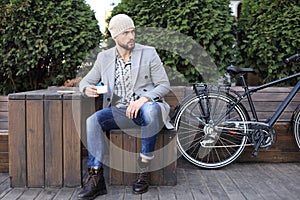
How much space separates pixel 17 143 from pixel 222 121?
1.53m

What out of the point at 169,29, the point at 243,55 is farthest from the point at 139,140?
the point at 243,55

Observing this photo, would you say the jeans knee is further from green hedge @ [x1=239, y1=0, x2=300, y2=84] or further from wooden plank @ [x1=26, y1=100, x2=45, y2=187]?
green hedge @ [x1=239, y1=0, x2=300, y2=84]

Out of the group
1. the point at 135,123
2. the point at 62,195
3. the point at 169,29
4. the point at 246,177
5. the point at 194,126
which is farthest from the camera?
the point at 169,29

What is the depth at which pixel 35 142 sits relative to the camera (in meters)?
2.72

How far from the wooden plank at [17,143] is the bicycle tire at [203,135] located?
46.2 inches

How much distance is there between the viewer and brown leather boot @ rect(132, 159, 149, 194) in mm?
2670

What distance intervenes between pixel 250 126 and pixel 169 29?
1.22 meters

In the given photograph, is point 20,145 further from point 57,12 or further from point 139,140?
point 57,12

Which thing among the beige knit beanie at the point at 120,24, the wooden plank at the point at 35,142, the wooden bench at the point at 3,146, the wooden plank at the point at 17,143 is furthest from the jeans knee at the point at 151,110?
the wooden bench at the point at 3,146

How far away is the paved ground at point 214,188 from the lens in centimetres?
261

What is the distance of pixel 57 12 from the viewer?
13.4ft

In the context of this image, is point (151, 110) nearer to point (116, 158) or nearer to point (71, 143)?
point (116, 158)

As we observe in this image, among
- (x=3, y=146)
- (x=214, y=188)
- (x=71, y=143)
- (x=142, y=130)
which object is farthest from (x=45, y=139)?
(x=214, y=188)

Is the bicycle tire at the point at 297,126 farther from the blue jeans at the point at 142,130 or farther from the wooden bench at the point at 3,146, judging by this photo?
the wooden bench at the point at 3,146
